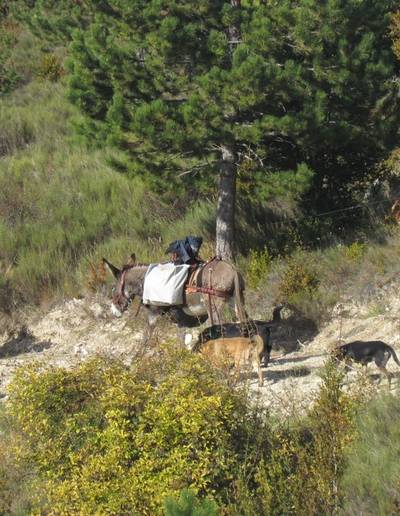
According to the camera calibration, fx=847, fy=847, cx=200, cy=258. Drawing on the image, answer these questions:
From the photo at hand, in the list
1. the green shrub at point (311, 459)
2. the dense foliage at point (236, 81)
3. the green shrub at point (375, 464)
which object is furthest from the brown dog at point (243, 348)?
the dense foliage at point (236, 81)

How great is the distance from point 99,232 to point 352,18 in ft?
26.3

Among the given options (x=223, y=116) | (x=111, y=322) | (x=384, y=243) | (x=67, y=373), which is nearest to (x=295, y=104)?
(x=223, y=116)

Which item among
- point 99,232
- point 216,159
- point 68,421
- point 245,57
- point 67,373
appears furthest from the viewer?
point 99,232

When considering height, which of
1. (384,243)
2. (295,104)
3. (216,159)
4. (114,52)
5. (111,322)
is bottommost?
(111,322)

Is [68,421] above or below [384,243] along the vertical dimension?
above

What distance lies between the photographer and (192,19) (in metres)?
14.8

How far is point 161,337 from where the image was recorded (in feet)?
42.8

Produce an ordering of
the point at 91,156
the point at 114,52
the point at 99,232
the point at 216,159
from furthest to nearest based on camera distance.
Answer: the point at 91,156, the point at 99,232, the point at 216,159, the point at 114,52

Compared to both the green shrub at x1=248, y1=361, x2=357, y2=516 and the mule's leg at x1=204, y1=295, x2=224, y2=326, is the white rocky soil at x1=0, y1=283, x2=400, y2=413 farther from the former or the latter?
the mule's leg at x1=204, y1=295, x2=224, y2=326

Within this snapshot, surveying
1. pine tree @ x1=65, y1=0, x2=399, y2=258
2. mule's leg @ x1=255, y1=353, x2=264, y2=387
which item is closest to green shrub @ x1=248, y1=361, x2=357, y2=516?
mule's leg @ x1=255, y1=353, x2=264, y2=387

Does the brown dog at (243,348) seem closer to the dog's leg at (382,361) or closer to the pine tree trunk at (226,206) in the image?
the dog's leg at (382,361)

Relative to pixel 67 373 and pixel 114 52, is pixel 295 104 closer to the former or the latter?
pixel 114 52

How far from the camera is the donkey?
13.2 m

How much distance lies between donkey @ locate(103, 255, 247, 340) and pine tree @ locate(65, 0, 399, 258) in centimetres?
200
